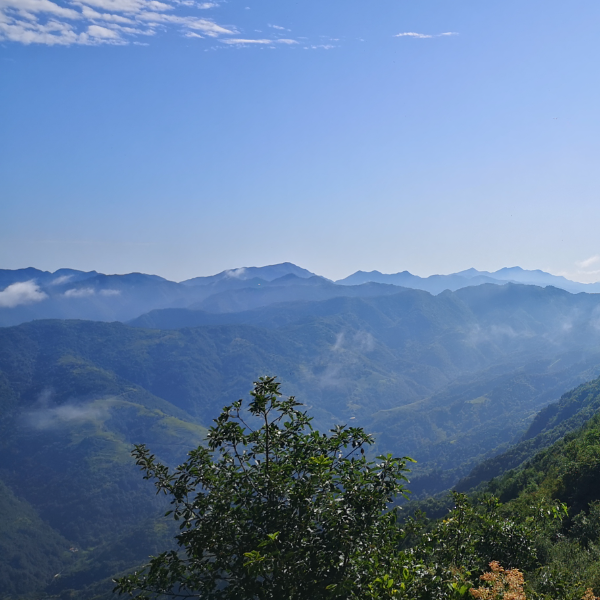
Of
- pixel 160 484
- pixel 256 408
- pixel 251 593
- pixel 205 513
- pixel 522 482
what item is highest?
pixel 256 408

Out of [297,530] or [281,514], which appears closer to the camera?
[297,530]

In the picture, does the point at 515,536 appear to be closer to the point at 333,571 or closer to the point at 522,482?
the point at 333,571

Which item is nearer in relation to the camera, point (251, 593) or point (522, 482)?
point (251, 593)

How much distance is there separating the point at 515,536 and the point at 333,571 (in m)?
8.38

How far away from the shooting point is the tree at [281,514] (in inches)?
506

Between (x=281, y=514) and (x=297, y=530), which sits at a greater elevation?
(x=281, y=514)

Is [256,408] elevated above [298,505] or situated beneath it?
elevated above

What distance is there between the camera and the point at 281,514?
13.7 m

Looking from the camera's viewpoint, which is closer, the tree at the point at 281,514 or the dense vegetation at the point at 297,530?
the dense vegetation at the point at 297,530

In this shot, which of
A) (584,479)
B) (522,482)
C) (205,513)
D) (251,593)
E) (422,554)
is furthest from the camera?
(522,482)

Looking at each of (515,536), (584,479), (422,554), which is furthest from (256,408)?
(584,479)

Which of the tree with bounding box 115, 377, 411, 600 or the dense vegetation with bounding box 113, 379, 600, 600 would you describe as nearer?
the dense vegetation with bounding box 113, 379, 600, 600

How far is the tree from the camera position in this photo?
12.9 m

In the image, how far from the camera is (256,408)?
1310 cm
